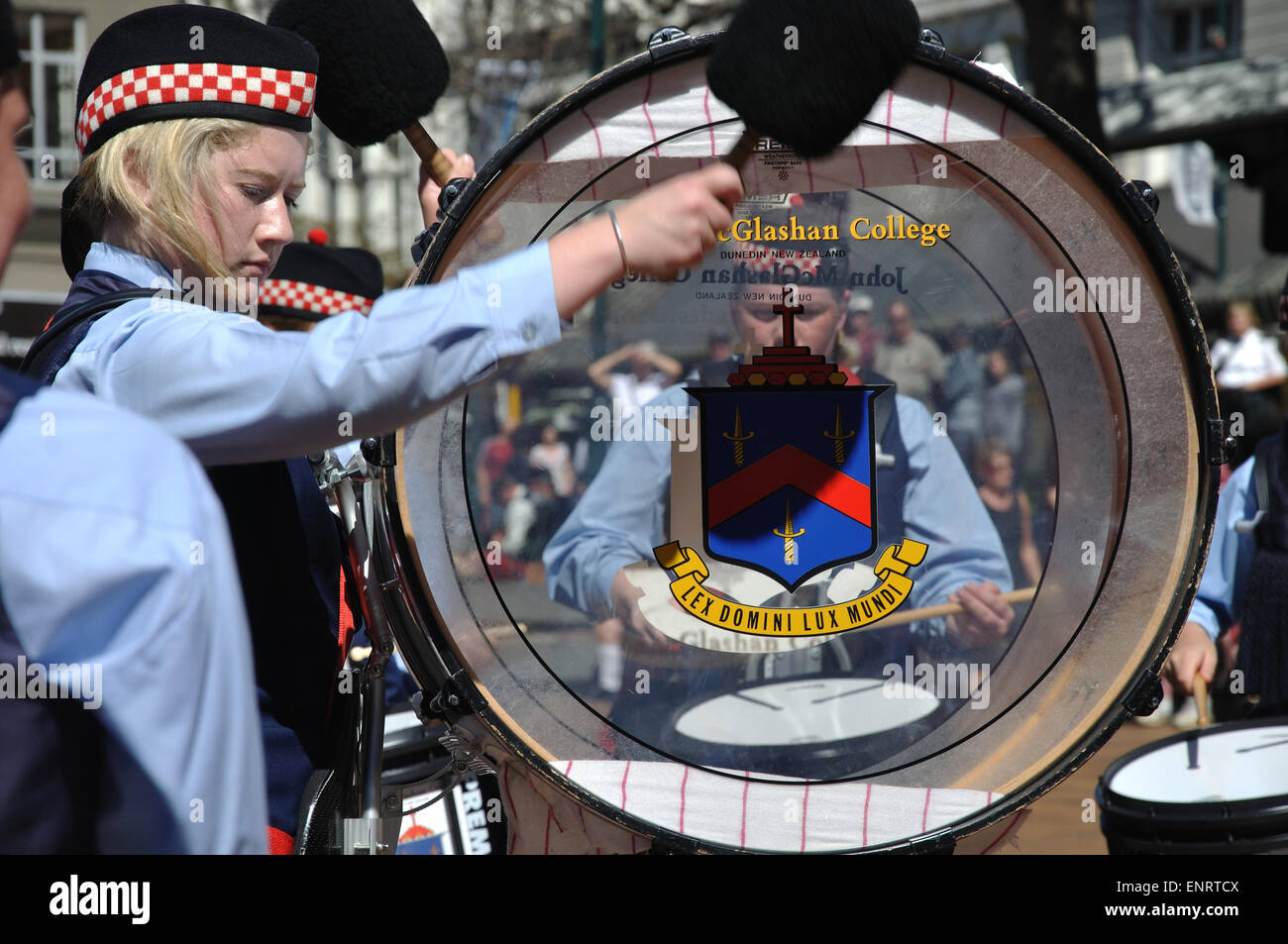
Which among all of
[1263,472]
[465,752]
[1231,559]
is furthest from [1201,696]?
[465,752]

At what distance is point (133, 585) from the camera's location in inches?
32.9

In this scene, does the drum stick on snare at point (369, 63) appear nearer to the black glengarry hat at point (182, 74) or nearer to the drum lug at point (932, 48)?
the black glengarry hat at point (182, 74)

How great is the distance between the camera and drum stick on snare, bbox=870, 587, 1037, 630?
178cm

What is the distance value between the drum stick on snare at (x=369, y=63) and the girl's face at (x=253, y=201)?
33cm

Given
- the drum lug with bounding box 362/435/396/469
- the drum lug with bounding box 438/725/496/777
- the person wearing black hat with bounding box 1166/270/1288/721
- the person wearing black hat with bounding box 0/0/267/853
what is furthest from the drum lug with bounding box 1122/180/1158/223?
the person wearing black hat with bounding box 1166/270/1288/721

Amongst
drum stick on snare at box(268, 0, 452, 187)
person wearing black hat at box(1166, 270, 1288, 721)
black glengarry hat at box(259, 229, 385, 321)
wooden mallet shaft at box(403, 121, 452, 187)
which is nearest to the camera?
drum stick on snare at box(268, 0, 452, 187)

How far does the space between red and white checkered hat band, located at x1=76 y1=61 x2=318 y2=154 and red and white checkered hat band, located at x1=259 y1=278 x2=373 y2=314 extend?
177 centimetres

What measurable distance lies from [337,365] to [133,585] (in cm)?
40

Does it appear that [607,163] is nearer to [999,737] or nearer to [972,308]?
[972,308]

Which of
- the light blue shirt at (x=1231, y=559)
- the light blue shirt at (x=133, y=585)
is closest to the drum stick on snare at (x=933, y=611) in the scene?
the light blue shirt at (x=133, y=585)

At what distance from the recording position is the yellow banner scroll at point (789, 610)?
1759mm

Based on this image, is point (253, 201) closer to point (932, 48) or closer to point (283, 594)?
point (283, 594)

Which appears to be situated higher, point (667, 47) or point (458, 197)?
point (667, 47)

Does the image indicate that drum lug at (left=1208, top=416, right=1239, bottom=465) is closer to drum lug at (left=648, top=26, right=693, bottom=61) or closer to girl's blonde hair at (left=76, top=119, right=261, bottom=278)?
drum lug at (left=648, top=26, right=693, bottom=61)
